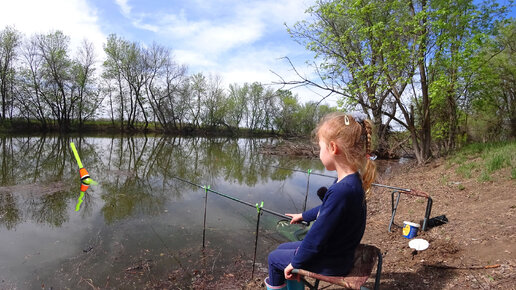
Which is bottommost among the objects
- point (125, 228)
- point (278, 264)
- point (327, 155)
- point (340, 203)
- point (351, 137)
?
point (125, 228)

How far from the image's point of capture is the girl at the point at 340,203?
4.75 feet

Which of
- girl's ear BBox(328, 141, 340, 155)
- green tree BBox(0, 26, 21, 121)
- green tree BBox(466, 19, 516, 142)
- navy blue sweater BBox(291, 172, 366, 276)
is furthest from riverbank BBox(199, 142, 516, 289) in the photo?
green tree BBox(0, 26, 21, 121)

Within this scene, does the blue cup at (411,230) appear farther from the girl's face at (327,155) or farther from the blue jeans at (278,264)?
the girl's face at (327,155)

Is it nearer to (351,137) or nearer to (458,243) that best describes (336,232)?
(351,137)

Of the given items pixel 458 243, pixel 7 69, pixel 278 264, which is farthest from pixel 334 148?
pixel 7 69

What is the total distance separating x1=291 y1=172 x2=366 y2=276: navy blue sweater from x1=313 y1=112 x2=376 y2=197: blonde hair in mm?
104

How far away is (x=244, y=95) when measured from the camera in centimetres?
5341

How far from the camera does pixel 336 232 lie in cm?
150

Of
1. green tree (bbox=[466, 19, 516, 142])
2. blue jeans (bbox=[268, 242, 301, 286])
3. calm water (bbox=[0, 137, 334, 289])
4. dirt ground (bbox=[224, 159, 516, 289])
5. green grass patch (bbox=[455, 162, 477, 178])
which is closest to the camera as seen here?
blue jeans (bbox=[268, 242, 301, 286])

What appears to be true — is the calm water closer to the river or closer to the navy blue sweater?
the river

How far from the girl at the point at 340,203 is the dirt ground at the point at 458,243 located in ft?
4.87

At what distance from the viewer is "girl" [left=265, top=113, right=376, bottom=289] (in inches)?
56.9

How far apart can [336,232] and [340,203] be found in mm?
200

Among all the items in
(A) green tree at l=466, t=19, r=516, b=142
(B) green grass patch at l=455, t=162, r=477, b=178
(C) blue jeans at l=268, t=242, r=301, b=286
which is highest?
(A) green tree at l=466, t=19, r=516, b=142
